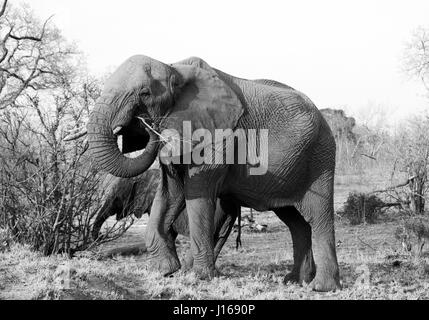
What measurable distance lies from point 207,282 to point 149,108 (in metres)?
1.99

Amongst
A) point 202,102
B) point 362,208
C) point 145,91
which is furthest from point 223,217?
point 362,208

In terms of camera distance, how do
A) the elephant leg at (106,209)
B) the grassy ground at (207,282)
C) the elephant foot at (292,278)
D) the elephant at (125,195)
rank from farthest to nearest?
the elephant at (125,195)
the elephant leg at (106,209)
the elephant foot at (292,278)
the grassy ground at (207,282)

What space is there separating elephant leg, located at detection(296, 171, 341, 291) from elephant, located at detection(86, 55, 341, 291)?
0.01m

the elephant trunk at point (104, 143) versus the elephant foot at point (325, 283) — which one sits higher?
the elephant trunk at point (104, 143)

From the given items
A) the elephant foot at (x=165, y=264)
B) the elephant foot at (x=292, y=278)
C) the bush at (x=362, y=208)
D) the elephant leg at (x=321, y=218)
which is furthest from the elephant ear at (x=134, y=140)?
the bush at (x=362, y=208)

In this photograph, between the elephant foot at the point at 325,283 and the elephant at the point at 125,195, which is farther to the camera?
the elephant at the point at 125,195

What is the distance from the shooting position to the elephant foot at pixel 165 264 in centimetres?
810

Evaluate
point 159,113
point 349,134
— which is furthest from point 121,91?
point 349,134

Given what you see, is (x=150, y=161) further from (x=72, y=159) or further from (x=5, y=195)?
(x=5, y=195)

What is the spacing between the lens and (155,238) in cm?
822

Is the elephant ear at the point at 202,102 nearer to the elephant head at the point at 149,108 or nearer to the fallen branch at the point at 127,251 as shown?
the elephant head at the point at 149,108

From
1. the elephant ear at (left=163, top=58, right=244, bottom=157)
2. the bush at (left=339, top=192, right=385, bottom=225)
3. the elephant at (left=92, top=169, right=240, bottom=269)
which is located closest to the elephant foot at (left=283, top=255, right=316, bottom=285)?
the elephant ear at (left=163, top=58, right=244, bottom=157)
